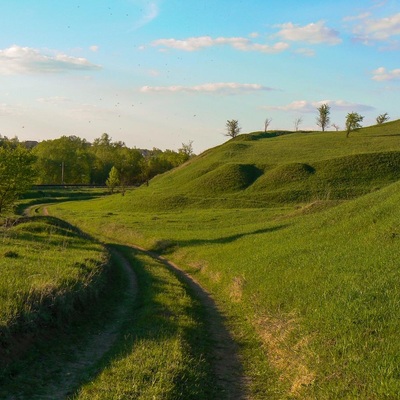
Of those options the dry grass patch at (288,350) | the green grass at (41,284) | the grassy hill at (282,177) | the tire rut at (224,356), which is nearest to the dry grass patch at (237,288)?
the tire rut at (224,356)

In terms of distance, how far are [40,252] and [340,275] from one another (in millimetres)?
14837

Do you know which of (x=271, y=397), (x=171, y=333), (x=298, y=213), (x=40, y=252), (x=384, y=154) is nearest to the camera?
(x=271, y=397)

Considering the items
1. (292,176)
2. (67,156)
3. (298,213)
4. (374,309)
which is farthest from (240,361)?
(67,156)

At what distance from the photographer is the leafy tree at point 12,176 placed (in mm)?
51969

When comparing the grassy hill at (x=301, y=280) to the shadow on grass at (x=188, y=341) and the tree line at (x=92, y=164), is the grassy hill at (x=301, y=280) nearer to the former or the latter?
the shadow on grass at (x=188, y=341)

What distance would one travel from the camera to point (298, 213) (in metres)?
46.5

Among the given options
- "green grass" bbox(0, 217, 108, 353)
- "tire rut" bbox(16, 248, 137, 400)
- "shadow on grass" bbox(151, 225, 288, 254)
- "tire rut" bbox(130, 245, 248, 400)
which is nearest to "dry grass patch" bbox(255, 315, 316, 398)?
"tire rut" bbox(130, 245, 248, 400)

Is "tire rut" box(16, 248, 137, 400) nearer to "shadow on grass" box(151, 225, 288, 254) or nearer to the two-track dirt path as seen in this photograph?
the two-track dirt path

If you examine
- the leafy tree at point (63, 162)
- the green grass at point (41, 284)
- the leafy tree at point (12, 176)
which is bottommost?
the green grass at point (41, 284)

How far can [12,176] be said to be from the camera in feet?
172

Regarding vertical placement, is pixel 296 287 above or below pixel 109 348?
above

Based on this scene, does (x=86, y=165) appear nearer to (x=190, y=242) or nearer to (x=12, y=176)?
(x=12, y=176)

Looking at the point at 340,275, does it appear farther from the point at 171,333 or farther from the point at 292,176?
the point at 292,176

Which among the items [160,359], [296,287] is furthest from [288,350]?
[296,287]
